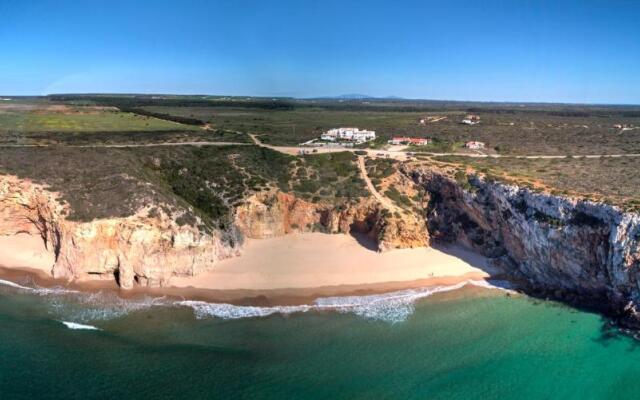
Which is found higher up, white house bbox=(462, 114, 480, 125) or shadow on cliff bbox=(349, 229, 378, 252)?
white house bbox=(462, 114, 480, 125)

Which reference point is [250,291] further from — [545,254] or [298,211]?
[545,254]

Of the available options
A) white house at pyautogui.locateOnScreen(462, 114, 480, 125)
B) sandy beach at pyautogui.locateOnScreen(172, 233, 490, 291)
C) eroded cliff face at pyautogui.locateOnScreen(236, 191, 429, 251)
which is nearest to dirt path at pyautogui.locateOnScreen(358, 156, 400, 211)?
eroded cliff face at pyautogui.locateOnScreen(236, 191, 429, 251)

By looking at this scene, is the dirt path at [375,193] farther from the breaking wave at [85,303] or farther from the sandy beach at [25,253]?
the sandy beach at [25,253]

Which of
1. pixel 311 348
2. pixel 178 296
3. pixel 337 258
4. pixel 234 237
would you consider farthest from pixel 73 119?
pixel 311 348

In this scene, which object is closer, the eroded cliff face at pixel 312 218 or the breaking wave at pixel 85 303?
the breaking wave at pixel 85 303

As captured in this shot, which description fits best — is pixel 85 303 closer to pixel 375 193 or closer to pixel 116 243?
pixel 116 243

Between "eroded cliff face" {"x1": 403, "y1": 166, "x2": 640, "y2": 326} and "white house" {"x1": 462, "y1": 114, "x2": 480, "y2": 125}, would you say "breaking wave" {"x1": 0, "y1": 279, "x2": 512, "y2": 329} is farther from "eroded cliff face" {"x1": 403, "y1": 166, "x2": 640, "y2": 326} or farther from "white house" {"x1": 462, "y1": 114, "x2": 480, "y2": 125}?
"white house" {"x1": 462, "y1": 114, "x2": 480, "y2": 125}

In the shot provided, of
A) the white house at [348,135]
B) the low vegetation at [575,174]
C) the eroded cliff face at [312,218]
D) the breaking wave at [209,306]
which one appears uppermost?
the white house at [348,135]

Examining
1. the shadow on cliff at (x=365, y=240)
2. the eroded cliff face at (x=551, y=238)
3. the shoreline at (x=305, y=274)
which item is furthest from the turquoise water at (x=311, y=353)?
the shadow on cliff at (x=365, y=240)
